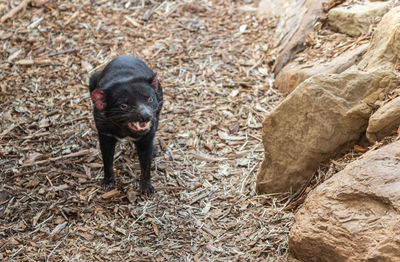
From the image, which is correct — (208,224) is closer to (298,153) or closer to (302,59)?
(298,153)

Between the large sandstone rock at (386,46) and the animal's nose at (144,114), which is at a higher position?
the large sandstone rock at (386,46)

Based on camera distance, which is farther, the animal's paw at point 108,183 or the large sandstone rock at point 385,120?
the animal's paw at point 108,183

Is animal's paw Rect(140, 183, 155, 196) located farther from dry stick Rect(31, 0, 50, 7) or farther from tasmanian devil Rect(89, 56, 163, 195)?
dry stick Rect(31, 0, 50, 7)

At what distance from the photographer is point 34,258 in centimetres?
309

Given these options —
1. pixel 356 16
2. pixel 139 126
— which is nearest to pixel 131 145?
pixel 139 126

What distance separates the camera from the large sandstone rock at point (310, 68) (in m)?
4.02

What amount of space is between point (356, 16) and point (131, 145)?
8.36 feet

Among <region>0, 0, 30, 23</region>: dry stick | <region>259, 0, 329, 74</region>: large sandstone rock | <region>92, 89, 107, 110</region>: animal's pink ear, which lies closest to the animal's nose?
<region>92, 89, 107, 110</region>: animal's pink ear

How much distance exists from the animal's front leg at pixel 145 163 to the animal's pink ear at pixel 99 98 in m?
0.49

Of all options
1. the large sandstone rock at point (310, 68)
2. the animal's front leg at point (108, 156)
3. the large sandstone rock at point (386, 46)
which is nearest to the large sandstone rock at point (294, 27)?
the large sandstone rock at point (310, 68)

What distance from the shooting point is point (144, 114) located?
318cm

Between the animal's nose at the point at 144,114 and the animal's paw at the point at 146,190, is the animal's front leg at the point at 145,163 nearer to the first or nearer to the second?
the animal's paw at the point at 146,190

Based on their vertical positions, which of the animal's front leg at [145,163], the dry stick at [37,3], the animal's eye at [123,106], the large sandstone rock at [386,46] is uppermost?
the large sandstone rock at [386,46]

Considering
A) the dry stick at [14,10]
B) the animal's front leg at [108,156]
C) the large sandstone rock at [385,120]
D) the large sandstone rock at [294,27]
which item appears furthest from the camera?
the dry stick at [14,10]
